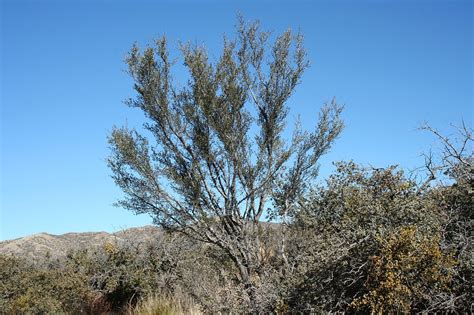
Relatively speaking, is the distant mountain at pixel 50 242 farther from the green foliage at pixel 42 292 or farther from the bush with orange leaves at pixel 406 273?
the bush with orange leaves at pixel 406 273

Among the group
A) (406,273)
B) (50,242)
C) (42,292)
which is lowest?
(406,273)

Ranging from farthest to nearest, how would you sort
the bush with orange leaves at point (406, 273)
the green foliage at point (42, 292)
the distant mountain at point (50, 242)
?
1. the distant mountain at point (50, 242)
2. the green foliage at point (42, 292)
3. the bush with orange leaves at point (406, 273)

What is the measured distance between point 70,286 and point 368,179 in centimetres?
951

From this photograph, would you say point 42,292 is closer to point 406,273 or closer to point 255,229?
point 255,229

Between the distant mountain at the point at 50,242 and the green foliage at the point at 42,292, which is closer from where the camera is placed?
the green foliage at the point at 42,292

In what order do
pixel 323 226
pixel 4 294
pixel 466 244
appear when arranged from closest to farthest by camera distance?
pixel 466 244 → pixel 323 226 → pixel 4 294

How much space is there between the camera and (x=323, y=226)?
800 cm

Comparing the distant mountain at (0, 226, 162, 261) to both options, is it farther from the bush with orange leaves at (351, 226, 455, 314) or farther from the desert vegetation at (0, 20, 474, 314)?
the bush with orange leaves at (351, 226, 455, 314)

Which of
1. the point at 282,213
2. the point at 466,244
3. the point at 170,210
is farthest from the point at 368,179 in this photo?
the point at 170,210

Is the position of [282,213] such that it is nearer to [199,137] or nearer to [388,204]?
[199,137]

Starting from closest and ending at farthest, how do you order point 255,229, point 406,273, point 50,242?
point 406,273, point 255,229, point 50,242

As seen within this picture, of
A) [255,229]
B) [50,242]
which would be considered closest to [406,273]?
[255,229]

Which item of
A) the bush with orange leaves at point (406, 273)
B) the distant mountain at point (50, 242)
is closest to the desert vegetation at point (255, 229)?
Answer: the bush with orange leaves at point (406, 273)

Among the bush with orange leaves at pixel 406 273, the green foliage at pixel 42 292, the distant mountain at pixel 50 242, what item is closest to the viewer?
the bush with orange leaves at pixel 406 273
